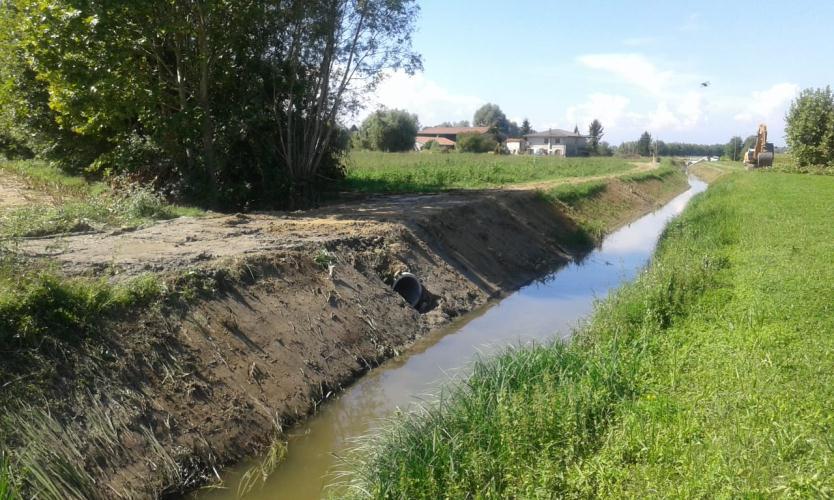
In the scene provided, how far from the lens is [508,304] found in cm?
1508

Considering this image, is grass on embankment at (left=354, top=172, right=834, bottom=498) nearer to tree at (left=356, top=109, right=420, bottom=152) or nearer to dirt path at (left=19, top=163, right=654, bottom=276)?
dirt path at (left=19, top=163, right=654, bottom=276)

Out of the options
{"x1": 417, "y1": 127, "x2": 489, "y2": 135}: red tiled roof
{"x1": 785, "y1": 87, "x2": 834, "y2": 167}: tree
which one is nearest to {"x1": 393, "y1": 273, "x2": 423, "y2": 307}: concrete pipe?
{"x1": 785, "y1": 87, "x2": 834, "y2": 167}: tree

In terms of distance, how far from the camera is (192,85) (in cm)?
1795

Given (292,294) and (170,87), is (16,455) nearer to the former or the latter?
(292,294)

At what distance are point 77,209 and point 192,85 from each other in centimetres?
621

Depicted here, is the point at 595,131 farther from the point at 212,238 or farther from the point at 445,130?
the point at 212,238

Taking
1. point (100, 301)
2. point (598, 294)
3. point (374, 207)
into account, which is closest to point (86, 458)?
point (100, 301)

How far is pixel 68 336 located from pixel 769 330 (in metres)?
8.29

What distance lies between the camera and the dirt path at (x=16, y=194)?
1576 centimetres

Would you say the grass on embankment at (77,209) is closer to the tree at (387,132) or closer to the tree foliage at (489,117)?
the tree at (387,132)

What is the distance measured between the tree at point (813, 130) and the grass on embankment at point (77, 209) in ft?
156

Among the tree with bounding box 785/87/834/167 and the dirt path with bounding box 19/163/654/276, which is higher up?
the tree with bounding box 785/87/834/167

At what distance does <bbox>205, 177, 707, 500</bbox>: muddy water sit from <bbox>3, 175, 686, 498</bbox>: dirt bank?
324mm

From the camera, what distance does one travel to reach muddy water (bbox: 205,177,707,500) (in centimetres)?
735
